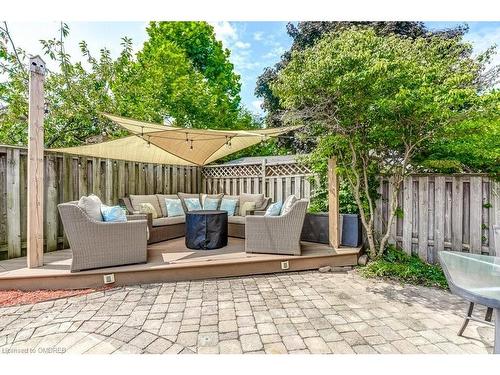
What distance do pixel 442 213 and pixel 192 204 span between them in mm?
4797

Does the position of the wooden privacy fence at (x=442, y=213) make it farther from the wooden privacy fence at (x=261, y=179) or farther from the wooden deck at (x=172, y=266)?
the wooden privacy fence at (x=261, y=179)

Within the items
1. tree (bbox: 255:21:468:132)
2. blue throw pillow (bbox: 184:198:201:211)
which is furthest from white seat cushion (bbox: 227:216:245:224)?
tree (bbox: 255:21:468:132)

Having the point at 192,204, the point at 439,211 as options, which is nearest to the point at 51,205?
the point at 192,204

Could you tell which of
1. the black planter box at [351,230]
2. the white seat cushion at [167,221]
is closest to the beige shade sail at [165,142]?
the white seat cushion at [167,221]

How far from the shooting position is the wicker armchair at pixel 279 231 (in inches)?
162

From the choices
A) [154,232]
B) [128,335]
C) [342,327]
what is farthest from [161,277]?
[342,327]

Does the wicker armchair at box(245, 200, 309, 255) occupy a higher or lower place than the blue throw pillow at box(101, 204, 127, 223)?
lower

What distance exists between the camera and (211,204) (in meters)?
6.33

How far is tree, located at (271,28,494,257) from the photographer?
128 inches

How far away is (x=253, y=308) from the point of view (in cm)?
288

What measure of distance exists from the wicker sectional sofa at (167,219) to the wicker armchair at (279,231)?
1.33m

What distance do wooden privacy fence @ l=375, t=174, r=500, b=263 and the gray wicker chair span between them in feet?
13.1

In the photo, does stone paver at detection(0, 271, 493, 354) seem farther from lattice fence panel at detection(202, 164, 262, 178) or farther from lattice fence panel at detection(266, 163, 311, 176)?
lattice fence panel at detection(202, 164, 262, 178)
